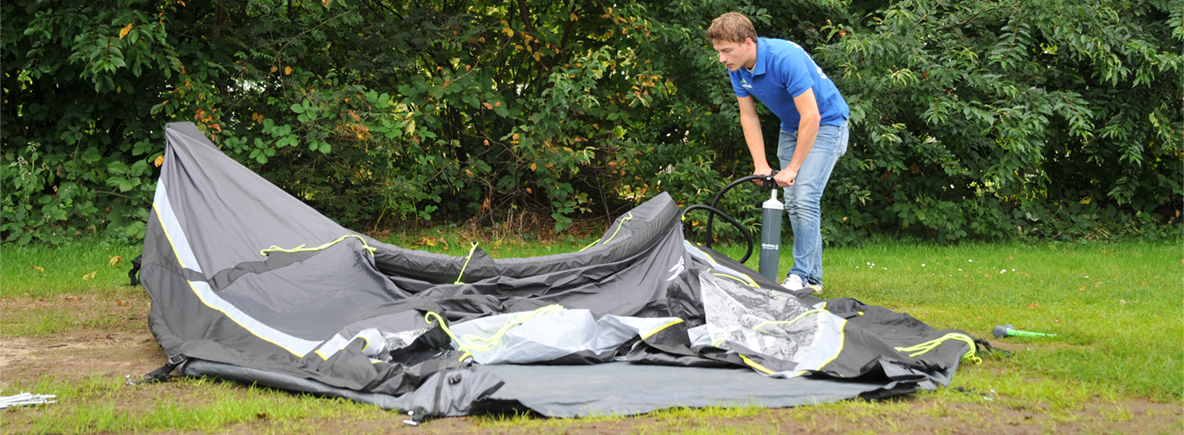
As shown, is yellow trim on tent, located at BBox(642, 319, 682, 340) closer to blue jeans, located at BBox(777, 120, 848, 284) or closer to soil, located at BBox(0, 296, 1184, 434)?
soil, located at BBox(0, 296, 1184, 434)

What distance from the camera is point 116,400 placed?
7.91 ft

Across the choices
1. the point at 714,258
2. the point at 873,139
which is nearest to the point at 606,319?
the point at 714,258

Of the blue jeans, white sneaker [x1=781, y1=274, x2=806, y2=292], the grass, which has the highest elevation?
the blue jeans

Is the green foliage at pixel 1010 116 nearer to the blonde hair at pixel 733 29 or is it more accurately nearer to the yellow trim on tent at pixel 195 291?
the blonde hair at pixel 733 29

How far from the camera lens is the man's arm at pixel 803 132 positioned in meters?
3.74

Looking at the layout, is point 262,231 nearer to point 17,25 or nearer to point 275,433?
point 275,433

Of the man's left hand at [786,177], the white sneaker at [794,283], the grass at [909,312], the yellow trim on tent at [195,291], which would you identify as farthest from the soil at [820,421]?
the man's left hand at [786,177]

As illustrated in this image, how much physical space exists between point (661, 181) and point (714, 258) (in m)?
2.88

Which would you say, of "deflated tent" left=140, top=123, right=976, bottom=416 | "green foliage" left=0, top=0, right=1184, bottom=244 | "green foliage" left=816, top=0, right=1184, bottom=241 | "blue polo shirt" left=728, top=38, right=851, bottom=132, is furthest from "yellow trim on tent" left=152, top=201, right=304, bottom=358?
"green foliage" left=816, top=0, right=1184, bottom=241

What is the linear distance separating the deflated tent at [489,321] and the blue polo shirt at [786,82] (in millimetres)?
719

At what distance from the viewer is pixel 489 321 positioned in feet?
9.68

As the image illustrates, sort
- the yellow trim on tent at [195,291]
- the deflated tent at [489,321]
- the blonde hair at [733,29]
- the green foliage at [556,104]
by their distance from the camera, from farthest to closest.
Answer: the green foliage at [556,104]
the blonde hair at [733,29]
the yellow trim on tent at [195,291]
the deflated tent at [489,321]

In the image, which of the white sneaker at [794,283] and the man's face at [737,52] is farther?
the white sneaker at [794,283]

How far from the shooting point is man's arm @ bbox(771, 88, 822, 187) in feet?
12.3
